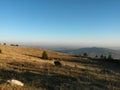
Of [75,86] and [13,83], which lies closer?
[13,83]

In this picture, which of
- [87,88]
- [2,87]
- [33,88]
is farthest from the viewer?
[87,88]

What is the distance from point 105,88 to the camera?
569 inches

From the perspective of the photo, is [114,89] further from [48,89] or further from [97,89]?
[48,89]

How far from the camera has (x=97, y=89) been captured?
13742 millimetres

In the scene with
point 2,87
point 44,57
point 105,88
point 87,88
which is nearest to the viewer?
point 2,87

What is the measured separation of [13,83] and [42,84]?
7.03ft

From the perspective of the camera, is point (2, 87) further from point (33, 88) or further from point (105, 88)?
point (105, 88)

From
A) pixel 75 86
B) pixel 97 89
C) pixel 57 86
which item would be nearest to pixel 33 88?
pixel 57 86

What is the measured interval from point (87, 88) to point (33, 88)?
11.1 ft

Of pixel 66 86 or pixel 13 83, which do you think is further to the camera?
A: pixel 66 86

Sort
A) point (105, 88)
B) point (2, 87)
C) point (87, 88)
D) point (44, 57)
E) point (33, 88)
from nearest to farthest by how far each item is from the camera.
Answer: point (2, 87) < point (33, 88) < point (87, 88) < point (105, 88) < point (44, 57)

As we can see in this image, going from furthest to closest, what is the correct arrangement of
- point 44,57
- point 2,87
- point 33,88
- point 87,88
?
point 44,57 → point 87,88 → point 33,88 → point 2,87

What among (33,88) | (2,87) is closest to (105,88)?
(33,88)

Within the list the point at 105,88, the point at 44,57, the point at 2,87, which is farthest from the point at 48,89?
the point at 44,57
